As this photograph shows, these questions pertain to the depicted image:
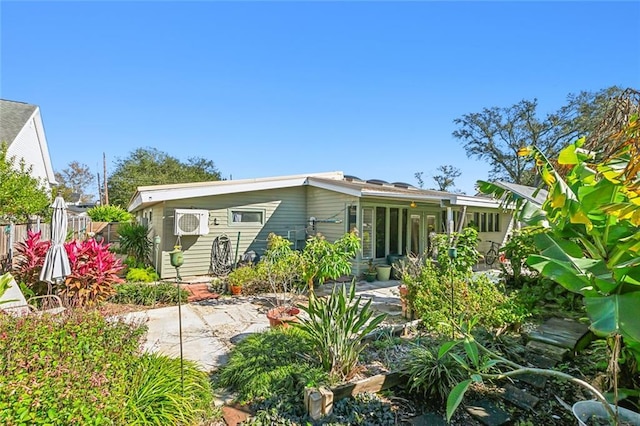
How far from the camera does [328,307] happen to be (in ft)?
12.1

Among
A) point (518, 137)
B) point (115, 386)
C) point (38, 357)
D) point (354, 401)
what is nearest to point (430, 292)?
point (354, 401)

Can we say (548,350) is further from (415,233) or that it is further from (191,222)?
(191,222)

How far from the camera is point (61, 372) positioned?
2211 mm

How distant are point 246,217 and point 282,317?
6.24 m

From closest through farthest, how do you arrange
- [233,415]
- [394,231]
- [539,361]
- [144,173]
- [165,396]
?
[165,396], [233,415], [539,361], [394,231], [144,173]

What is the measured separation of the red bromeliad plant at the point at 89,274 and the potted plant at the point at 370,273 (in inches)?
269

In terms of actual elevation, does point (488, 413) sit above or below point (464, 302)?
below

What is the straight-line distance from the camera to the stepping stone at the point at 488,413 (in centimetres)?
278

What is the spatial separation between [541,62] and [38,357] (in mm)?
15638

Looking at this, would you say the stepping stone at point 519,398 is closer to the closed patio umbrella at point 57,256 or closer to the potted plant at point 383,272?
the potted plant at point 383,272

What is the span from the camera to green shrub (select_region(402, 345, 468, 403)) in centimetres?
305

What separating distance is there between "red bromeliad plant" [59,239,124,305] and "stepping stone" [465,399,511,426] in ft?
22.7

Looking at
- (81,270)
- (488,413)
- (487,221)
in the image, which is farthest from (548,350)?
(487,221)

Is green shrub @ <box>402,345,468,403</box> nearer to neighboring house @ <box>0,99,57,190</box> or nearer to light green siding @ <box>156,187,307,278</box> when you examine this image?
light green siding @ <box>156,187,307,278</box>
